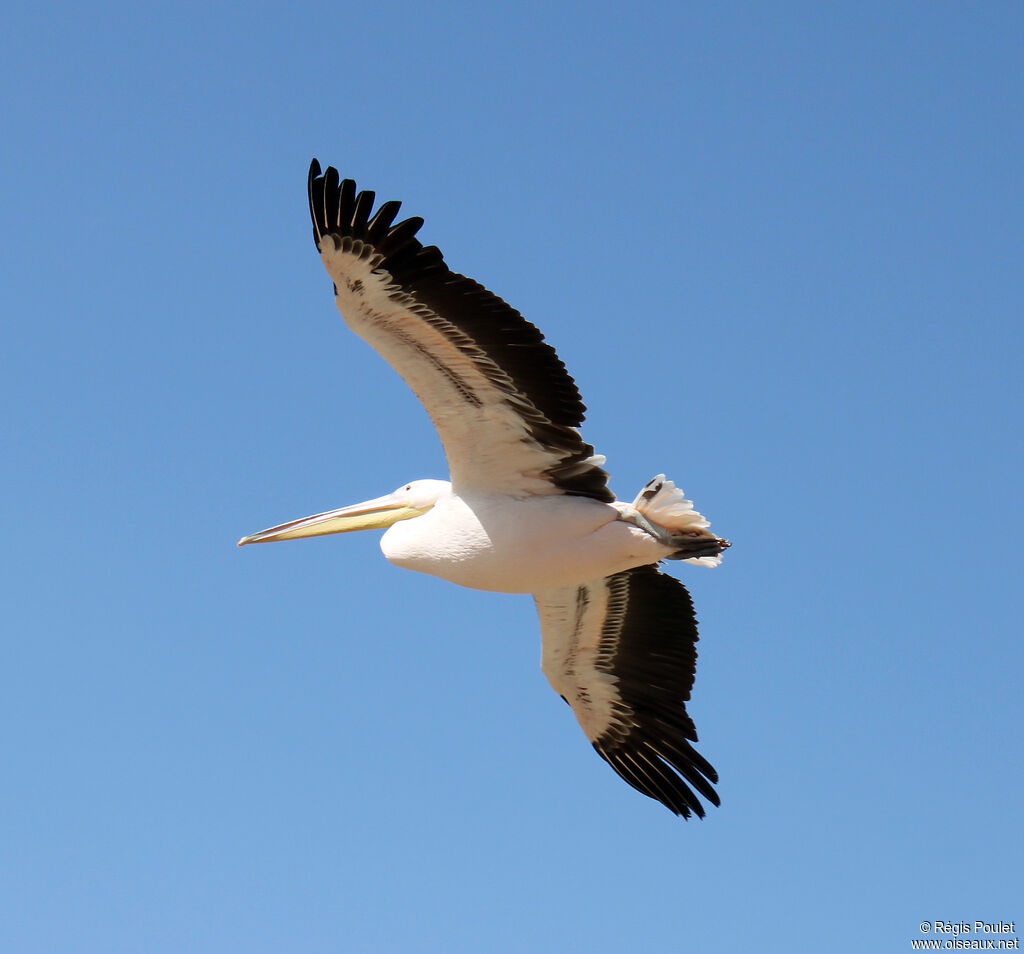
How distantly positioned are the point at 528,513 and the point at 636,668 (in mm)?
2343

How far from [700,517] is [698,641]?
1767 mm

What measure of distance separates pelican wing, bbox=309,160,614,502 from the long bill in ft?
3.68

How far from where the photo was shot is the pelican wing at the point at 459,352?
8.96 meters

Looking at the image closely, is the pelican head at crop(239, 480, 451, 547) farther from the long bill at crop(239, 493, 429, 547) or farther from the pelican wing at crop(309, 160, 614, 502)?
the pelican wing at crop(309, 160, 614, 502)

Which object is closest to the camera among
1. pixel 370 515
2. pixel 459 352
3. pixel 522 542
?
pixel 459 352

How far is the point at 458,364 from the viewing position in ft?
31.2

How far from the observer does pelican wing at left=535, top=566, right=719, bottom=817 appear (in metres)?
11.6

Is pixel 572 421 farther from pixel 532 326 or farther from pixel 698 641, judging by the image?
pixel 698 641

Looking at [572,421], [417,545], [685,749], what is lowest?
[685,749]

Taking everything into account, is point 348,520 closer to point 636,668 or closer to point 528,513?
point 528,513

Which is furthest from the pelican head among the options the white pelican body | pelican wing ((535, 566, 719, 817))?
pelican wing ((535, 566, 719, 817))

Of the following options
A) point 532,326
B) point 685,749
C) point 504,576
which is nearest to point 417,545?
point 504,576

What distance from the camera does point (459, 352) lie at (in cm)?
940

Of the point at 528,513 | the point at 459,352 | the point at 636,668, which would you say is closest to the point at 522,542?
the point at 528,513
